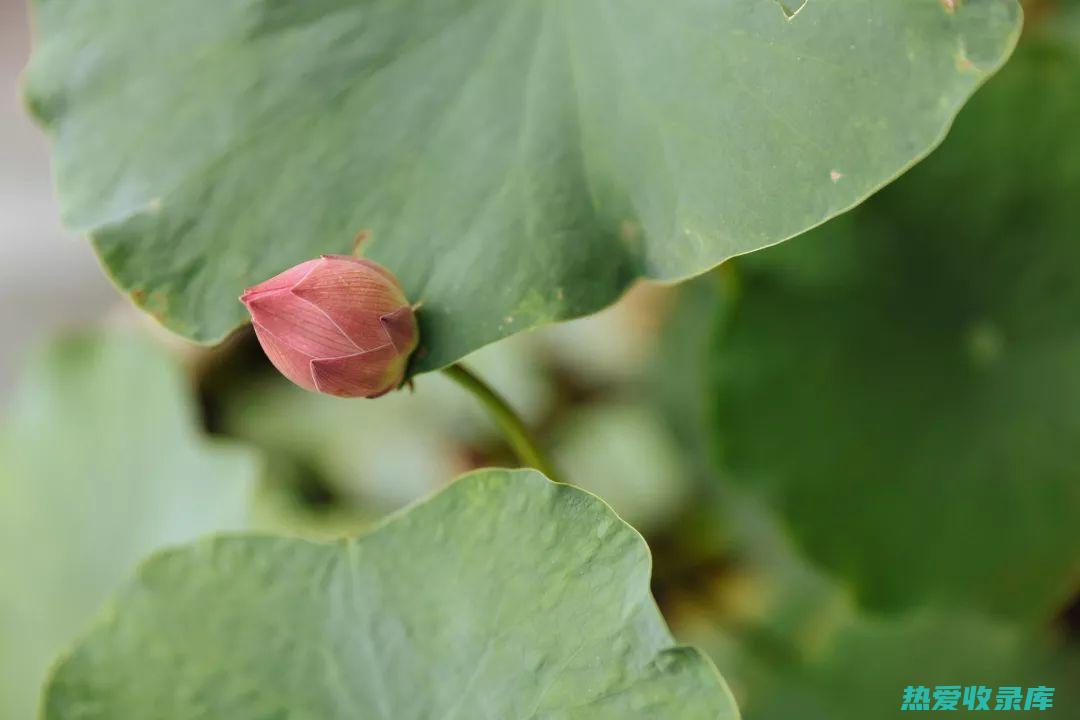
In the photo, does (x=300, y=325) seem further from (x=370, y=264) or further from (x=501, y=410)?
(x=501, y=410)

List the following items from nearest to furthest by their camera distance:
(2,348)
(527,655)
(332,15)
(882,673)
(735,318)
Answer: (527,655), (332,15), (735,318), (882,673), (2,348)

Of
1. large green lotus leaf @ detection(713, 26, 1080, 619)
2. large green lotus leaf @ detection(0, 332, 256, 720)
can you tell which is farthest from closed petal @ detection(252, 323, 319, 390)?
large green lotus leaf @ detection(0, 332, 256, 720)

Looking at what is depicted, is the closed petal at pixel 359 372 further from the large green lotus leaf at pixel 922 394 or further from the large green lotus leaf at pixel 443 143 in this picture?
the large green lotus leaf at pixel 922 394

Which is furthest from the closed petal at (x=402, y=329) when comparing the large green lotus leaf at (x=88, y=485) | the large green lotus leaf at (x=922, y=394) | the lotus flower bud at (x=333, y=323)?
the large green lotus leaf at (x=88, y=485)

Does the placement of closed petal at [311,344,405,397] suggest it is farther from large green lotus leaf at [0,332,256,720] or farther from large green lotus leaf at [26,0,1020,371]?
large green lotus leaf at [0,332,256,720]

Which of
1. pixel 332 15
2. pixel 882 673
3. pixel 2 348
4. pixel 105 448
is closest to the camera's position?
pixel 332 15

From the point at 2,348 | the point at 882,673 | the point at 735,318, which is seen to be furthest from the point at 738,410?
the point at 2,348

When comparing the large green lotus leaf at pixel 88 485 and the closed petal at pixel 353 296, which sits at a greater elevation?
the closed petal at pixel 353 296

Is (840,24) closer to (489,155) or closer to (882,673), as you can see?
(489,155)
